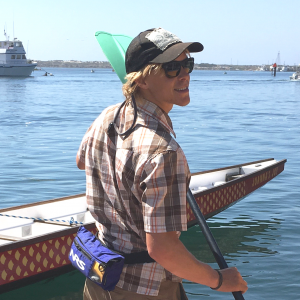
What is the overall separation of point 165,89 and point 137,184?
453 millimetres

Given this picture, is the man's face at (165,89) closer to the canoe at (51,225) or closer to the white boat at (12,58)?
the canoe at (51,225)

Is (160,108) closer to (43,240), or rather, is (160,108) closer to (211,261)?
(43,240)

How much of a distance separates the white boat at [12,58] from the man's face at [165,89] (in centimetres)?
9165

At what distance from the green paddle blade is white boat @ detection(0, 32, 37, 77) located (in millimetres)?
90616

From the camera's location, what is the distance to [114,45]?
3.27m

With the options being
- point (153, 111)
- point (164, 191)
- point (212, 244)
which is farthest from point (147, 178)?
point (212, 244)

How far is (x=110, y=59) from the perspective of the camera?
11.0 ft

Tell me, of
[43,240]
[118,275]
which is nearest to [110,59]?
[118,275]

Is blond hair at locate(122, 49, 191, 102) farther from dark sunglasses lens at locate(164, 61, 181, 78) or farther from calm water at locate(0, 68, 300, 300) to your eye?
calm water at locate(0, 68, 300, 300)

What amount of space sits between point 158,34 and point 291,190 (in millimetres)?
10540

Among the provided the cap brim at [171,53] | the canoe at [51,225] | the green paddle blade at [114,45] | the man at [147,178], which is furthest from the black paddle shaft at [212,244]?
the canoe at [51,225]

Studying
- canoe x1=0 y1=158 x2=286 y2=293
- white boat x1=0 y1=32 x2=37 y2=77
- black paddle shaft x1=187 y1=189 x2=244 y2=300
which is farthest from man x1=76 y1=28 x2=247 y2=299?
white boat x1=0 y1=32 x2=37 y2=77

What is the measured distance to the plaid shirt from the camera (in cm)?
208

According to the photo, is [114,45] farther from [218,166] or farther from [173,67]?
[218,166]
